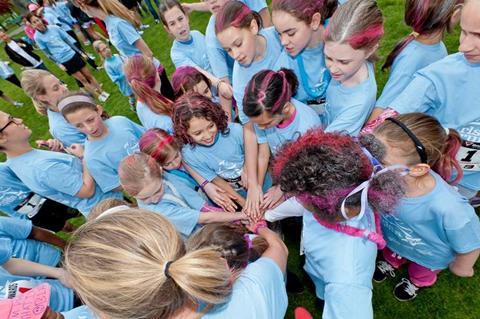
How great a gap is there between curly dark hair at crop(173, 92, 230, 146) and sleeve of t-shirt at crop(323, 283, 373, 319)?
56.8 inches

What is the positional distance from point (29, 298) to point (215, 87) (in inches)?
103

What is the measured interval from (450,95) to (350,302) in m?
1.41

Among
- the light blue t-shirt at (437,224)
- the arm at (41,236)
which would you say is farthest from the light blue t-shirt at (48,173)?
the light blue t-shirt at (437,224)

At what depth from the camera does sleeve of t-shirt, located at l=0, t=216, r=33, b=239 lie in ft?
7.36

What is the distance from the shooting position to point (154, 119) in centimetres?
285

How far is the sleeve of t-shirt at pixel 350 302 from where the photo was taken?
135cm

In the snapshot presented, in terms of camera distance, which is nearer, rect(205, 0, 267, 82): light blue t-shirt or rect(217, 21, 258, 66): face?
rect(217, 21, 258, 66): face

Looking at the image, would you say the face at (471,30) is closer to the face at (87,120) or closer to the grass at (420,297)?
the grass at (420,297)

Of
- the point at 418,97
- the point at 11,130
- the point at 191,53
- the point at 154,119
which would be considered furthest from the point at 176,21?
the point at 418,97

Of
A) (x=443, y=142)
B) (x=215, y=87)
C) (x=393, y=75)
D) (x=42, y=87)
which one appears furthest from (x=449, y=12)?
(x=42, y=87)

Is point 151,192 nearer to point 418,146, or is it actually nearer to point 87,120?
point 87,120

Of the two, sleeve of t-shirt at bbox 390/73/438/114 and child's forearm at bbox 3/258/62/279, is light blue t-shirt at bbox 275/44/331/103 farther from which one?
child's forearm at bbox 3/258/62/279

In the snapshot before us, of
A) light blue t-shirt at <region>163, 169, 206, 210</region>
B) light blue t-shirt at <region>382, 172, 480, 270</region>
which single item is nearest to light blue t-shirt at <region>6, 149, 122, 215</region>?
light blue t-shirt at <region>163, 169, 206, 210</region>

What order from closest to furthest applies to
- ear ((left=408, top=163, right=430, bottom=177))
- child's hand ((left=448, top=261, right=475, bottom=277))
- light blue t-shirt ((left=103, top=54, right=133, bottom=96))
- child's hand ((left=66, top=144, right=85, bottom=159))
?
1. ear ((left=408, top=163, right=430, bottom=177))
2. child's hand ((left=448, top=261, right=475, bottom=277))
3. child's hand ((left=66, top=144, right=85, bottom=159))
4. light blue t-shirt ((left=103, top=54, right=133, bottom=96))
